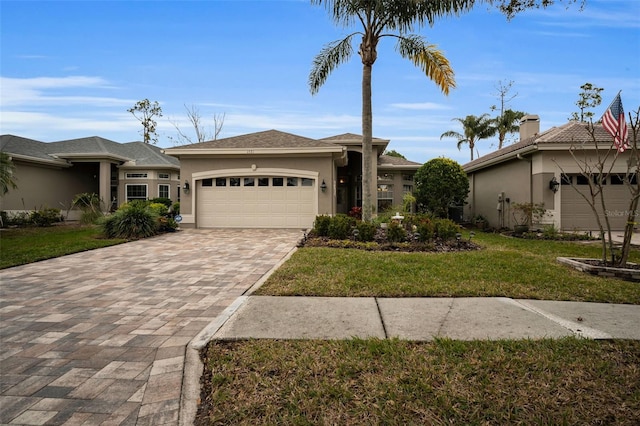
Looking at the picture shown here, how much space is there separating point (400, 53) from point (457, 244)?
21.3ft

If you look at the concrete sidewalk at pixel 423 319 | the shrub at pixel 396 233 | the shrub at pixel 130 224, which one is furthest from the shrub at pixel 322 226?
the shrub at pixel 130 224

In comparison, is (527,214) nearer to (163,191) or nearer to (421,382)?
(421,382)

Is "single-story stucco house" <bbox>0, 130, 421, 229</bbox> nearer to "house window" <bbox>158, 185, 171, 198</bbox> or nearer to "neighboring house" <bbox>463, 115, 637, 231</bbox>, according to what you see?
"house window" <bbox>158, 185, 171, 198</bbox>

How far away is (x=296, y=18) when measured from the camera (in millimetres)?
11258

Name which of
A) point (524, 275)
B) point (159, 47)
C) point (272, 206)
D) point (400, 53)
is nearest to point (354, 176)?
point (272, 206)

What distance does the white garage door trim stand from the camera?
559 inches

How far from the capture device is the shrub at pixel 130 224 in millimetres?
11586

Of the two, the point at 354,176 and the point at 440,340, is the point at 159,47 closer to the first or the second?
the point at 354,176

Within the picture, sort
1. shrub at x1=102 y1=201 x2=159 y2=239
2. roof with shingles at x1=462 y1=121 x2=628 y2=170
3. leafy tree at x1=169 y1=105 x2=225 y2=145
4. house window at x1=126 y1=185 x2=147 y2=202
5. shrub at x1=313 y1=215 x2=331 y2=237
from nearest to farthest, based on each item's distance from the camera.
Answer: shrub at x1=313 y1=215 x2=331 y2=237
shrub at x1=102 y1=201 x2=159 y2=239
roof with shingles at x1=462 y1=121 x2=628 y2=170
house window at x1=126 y1=185 x2=147 y2=202
leafy tree at x1=169 y1=105 x2=225 y2=145

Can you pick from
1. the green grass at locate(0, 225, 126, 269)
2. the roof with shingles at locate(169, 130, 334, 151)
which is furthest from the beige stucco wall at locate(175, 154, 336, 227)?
the green grass at locate(0, 225, 126, 269)

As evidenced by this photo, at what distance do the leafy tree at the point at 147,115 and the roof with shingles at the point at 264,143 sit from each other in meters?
23.4

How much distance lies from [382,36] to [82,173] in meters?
19.7

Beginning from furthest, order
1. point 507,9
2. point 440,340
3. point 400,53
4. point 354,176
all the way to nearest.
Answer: point 354,176
point 400,53
point 507,9
point 440,340

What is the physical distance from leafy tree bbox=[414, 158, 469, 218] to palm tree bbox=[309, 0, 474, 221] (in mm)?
5263
